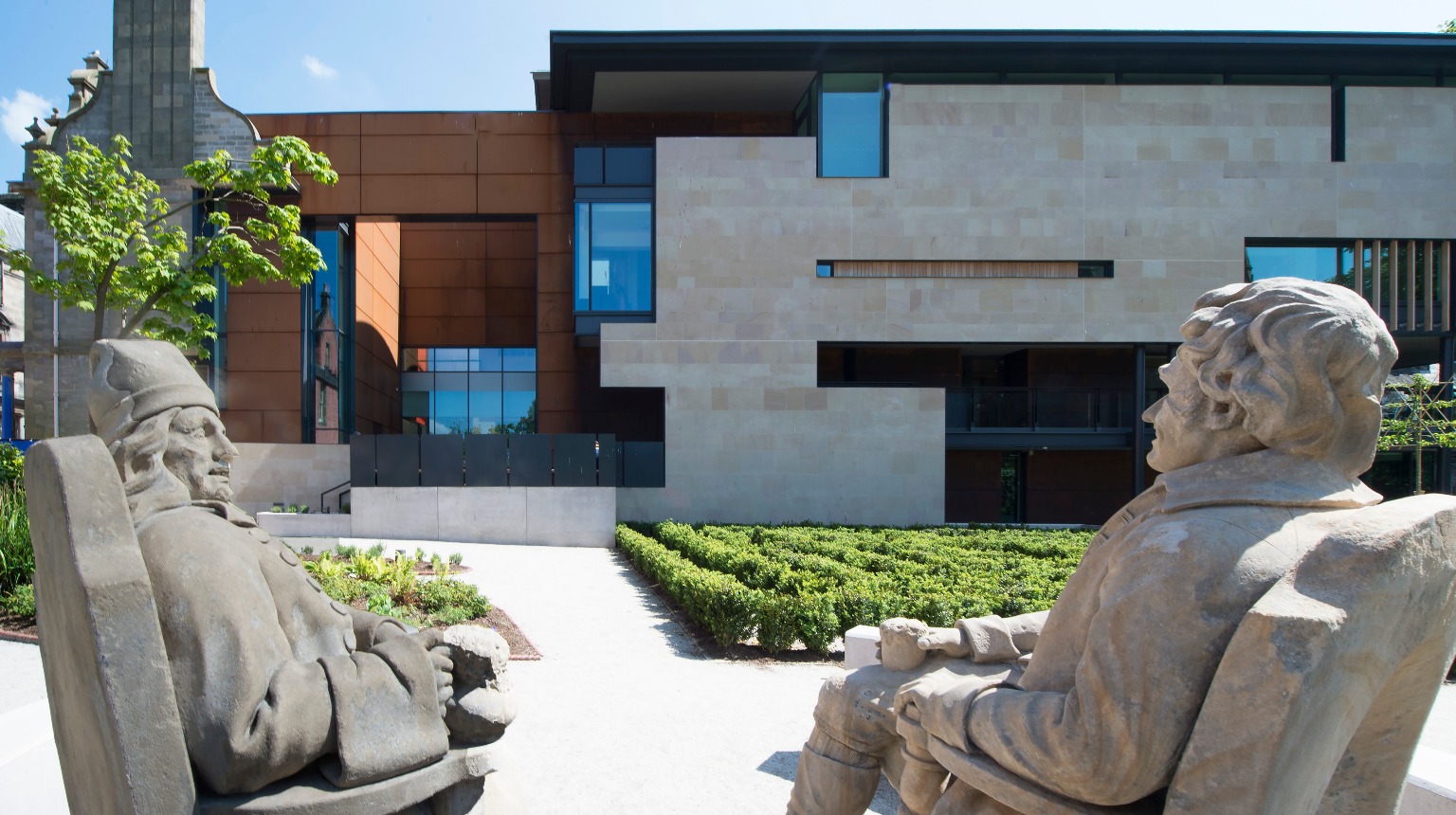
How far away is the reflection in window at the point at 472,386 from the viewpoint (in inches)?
1057

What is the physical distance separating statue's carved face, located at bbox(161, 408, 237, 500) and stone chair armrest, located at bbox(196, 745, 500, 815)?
0.89m

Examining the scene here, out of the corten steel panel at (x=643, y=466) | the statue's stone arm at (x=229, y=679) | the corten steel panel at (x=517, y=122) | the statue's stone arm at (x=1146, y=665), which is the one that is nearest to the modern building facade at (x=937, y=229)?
the corten steel panel at (x=643, y=466)

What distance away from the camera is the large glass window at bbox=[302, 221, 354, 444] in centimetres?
2095

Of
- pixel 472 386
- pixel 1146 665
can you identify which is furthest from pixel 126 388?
pixel 472 386

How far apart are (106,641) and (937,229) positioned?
62.5 feet

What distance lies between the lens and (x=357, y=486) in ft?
57.0

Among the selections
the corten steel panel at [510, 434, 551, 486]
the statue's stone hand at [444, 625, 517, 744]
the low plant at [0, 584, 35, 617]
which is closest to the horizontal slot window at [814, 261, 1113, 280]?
the corten steel panel at [510, 434, 551, 486]

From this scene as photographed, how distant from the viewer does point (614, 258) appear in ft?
65.9

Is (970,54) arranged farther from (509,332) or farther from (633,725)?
(633,725)

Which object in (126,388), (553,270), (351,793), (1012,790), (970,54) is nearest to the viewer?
(1012,790)

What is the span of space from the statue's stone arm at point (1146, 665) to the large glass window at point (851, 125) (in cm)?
1867

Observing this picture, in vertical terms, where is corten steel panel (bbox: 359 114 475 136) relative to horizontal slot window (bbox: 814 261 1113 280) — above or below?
above

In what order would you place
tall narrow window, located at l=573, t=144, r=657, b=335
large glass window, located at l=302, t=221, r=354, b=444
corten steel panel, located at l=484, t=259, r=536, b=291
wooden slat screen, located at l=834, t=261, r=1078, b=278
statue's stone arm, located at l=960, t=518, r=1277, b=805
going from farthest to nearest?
corten steel panel, located at l=484, t=259, r=536, b=291 → large glass window, located at l=302, t=221, r=354, b=444 → tall narrow window, located at l=573, t=144, r=657, b=335 → wooden slat screen, located at l=834, t=261, r=1078, b=278 → statue's stone arm, located at l=960, t=518, r=1277, b=805

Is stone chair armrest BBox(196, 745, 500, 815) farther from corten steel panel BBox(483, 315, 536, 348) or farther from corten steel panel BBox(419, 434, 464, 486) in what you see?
corten steel panel BBox(483, 315, 536, 348)
